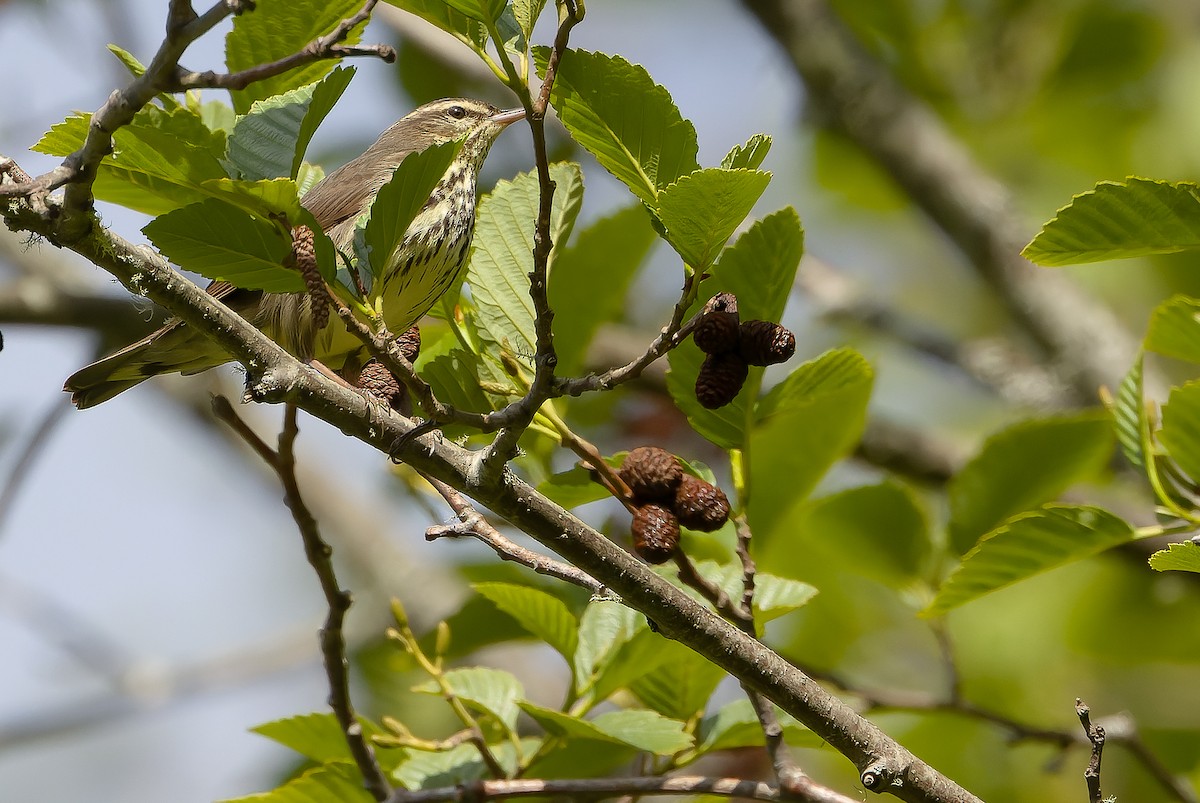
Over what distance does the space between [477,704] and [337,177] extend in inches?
75.3

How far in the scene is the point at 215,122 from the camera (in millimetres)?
2150

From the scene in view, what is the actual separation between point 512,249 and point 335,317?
77cm

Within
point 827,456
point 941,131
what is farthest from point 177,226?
point 941,131

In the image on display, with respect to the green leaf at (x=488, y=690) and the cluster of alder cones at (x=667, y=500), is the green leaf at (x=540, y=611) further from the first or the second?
the cluster of alder cones at (x=667, y=500)

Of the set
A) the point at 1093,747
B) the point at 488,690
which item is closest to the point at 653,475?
the point at 488,690

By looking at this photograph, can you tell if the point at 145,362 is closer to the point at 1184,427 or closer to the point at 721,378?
the point at 721,378

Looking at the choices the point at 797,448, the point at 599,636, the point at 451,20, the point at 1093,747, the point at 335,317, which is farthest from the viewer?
the point at 335,317

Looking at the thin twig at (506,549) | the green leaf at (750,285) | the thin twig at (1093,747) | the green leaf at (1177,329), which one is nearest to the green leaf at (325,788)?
the thin twig at (506,549)

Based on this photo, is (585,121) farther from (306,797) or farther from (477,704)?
(306,797)

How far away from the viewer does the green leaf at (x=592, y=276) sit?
2414 mm

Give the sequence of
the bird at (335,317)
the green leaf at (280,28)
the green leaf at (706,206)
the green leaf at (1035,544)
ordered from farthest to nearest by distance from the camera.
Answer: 1. the bird at (335,317)
2. the green leaf at (1035,544)
3. the green leaf at (280,28)
4. the green leaf at (706,206)

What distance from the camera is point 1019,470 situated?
2494 mm

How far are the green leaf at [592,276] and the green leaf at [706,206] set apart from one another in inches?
32.9

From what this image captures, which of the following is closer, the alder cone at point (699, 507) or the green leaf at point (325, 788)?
the alder cone at point (699, 507)
